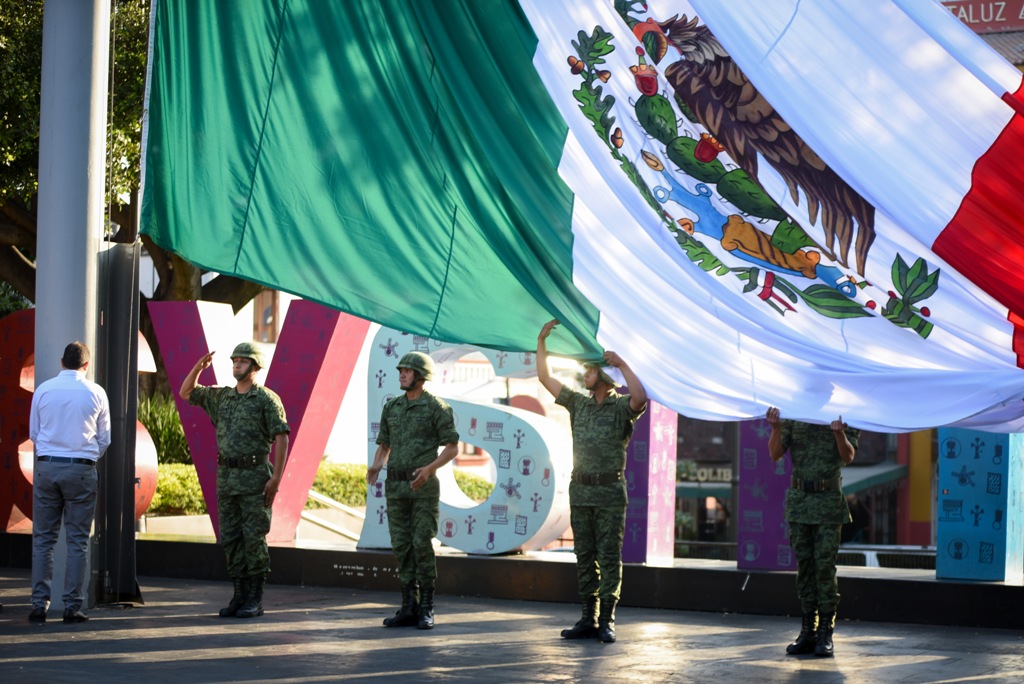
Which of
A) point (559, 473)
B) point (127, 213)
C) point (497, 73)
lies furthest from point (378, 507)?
point (127, 213)

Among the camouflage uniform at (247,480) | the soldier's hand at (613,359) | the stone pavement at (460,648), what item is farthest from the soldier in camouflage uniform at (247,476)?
the soldier's hand at (613,359)

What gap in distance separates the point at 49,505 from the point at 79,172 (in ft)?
8.02

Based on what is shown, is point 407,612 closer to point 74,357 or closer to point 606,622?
point 606,622

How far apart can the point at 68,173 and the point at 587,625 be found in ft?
16.5

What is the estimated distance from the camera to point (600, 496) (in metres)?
10.1

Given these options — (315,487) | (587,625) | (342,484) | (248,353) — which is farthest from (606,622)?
(342,484)

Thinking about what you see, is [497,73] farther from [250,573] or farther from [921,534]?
[921,534]

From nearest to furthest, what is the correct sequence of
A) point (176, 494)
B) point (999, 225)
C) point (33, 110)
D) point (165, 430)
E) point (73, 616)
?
point (999, 225) < point (73, 616) < point (33, 110) < point (176, 494) < point (165, 430)

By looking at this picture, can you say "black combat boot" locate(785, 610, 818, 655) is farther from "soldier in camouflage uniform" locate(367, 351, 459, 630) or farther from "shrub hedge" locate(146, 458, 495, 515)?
"shrub hedge" locate(146, 458, 495, 515)

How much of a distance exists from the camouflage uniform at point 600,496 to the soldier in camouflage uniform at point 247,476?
90.6 inches

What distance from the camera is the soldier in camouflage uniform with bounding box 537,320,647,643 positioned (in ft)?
32.9

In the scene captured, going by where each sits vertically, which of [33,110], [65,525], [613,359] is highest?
[33,110]

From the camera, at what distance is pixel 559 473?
12664mm

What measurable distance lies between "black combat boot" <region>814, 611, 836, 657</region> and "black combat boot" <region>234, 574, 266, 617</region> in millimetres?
4216
